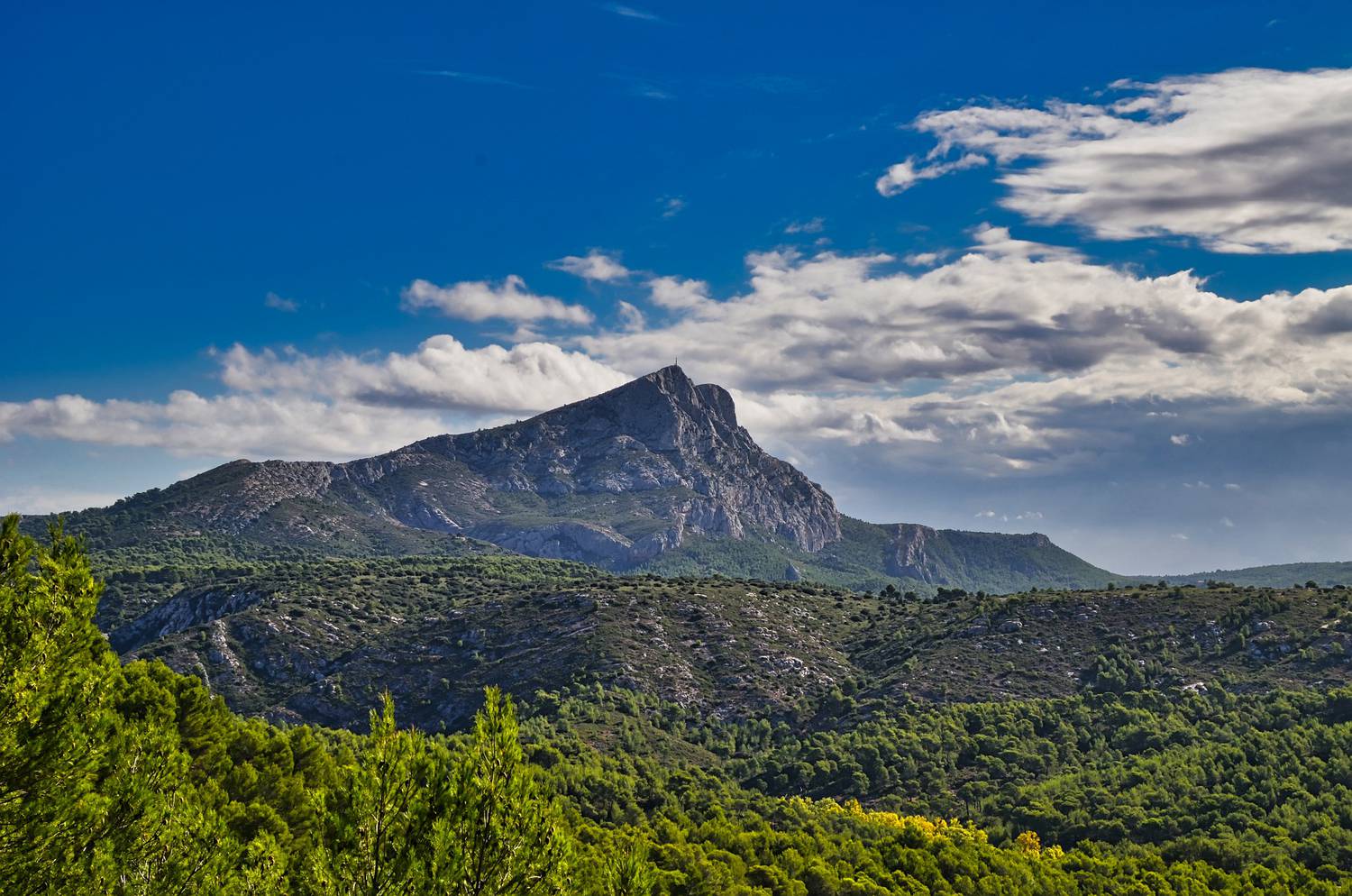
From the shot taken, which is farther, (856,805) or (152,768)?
(856,805)

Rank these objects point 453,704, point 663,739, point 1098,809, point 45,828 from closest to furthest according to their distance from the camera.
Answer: point 45,828
point 1098,809
point 663,739
point 453,704

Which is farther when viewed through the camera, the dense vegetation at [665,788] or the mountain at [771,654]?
the mountain at [771,654]

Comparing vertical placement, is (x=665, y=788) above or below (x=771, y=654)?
below

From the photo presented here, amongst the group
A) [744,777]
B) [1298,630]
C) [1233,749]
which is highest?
[1298,630]

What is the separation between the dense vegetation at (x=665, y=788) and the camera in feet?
68.1

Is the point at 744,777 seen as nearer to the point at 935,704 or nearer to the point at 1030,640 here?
the point at 935,704

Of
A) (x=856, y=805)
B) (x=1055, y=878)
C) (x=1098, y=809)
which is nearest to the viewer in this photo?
(x=1055, y=878)

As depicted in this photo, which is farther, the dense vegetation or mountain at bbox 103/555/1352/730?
mountain at bbox 103/555/1352/730

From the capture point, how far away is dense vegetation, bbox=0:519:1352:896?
→ 20766mm

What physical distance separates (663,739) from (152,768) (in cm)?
12548

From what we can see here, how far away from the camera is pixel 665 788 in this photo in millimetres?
114938

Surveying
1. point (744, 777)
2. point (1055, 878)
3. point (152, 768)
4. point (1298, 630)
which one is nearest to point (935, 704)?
point (744, 777)

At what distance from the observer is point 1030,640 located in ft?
561

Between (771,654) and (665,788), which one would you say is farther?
(771,654)
